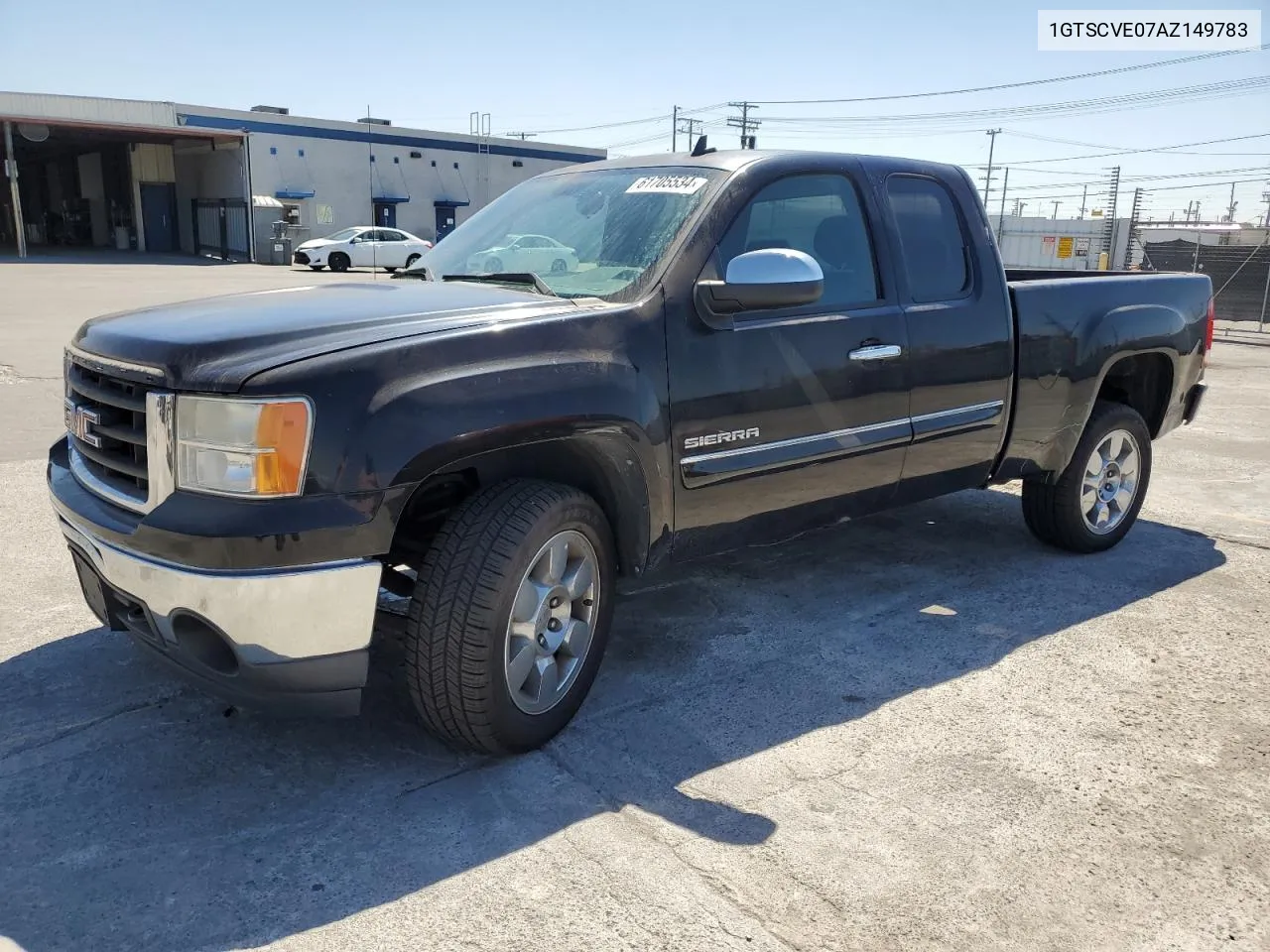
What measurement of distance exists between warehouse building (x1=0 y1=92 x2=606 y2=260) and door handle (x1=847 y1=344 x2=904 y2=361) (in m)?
33.9

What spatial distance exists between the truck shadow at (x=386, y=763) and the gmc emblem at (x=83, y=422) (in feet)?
3.08

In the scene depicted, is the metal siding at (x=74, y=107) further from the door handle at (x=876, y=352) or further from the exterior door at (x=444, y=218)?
the door handle at (x=876, y=352)

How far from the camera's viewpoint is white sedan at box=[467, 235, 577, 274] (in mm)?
3738

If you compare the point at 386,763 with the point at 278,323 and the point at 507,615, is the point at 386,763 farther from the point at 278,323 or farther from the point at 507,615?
the point at 278,323

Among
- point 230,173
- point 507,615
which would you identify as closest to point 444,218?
point 230,173

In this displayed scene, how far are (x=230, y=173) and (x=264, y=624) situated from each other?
41.8 m

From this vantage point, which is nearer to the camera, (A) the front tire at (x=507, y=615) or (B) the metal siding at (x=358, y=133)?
(A) the front tire at (x=507, y=615)

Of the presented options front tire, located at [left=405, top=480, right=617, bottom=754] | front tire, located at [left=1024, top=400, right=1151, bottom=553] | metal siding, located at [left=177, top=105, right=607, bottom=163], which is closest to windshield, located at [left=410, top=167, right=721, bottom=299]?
front tire, located at [left=405, top=480, right=617, bottom=754]

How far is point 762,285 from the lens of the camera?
336 centimetres

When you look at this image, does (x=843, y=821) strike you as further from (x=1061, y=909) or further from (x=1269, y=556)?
(x=1269, y=556)

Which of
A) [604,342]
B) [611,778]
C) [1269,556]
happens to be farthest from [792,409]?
[1269,556]

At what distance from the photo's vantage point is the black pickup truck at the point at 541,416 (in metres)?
2.65

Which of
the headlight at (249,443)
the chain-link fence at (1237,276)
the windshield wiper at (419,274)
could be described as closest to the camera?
the headlight at (249,443)

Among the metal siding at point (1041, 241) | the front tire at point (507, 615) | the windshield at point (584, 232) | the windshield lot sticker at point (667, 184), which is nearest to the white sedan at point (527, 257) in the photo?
the windshield at point (584, 232)
